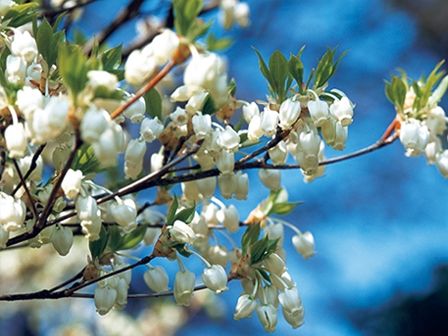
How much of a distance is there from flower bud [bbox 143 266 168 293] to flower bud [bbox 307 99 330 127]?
0.90 ft

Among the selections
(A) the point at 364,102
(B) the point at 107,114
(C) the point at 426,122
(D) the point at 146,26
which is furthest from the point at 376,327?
(B) the point at 107,114

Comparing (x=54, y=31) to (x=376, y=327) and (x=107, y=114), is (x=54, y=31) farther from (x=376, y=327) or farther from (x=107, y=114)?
(x=376, y=327)

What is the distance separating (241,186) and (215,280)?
0.13m

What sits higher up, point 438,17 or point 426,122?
point 426,122

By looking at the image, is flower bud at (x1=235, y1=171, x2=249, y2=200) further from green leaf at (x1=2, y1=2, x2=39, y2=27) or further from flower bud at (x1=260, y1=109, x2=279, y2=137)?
green leaf at (x1=2, y1=2, x2=39, y2=27)

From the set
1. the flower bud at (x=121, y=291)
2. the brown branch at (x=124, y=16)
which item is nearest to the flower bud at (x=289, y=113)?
the flower bud at (x=121, y=291)

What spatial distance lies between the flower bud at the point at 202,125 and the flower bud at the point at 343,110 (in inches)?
4.9

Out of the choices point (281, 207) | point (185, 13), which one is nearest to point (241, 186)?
point (281, 207)

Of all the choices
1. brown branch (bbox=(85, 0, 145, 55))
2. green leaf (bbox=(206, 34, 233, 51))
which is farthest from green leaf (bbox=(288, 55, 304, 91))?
brown branch (bbox=(85, 0, 145, 55))

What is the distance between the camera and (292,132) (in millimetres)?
794

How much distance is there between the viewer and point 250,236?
882mm

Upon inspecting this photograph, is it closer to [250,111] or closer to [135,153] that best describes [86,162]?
[135,153]

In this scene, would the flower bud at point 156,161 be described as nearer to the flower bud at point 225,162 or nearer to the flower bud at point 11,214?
the flower bud at point 225,162

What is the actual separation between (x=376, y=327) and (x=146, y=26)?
4.17 meters
